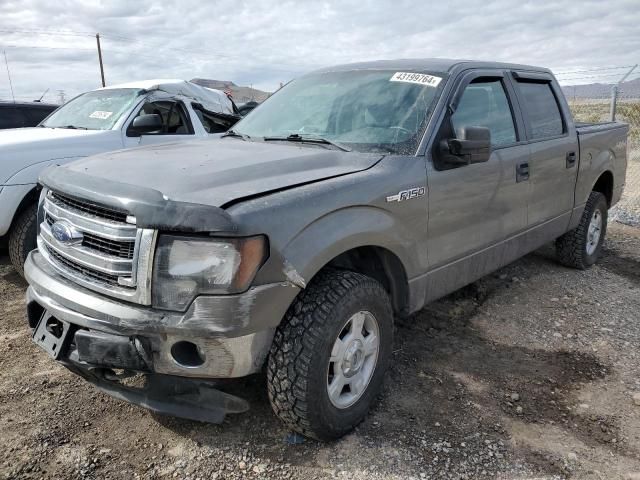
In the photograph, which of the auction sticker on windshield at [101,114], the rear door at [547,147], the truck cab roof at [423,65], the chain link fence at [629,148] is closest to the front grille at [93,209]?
the truck cab roof at [423,65]

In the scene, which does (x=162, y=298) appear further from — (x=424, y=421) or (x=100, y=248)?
(x=424, y=421)

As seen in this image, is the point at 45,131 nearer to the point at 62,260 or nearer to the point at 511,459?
the point at 62,260

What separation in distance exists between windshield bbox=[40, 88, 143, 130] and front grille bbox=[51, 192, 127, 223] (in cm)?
342

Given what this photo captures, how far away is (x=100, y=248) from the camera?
2.40 meters

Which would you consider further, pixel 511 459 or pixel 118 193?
pixel 511 459

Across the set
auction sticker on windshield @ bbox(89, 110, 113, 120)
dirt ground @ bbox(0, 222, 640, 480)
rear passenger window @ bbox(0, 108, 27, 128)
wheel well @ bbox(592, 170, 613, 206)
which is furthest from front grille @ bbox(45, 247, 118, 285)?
rear passenger window @ bbox(0, 108, 27, 128)

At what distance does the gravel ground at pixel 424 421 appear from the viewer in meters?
2.55

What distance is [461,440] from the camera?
2.74 m

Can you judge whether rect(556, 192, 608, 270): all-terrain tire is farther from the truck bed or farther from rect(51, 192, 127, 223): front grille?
rect(51, 192, 127, 223): front grille

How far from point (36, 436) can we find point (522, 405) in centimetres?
261

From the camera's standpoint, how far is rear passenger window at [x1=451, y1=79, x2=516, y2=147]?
3533mm


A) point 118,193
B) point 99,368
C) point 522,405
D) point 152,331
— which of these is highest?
point 118,193

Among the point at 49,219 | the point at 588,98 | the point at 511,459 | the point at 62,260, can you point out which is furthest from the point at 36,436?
the point at 588,98

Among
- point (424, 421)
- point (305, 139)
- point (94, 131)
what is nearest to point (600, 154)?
point (305, 139)
